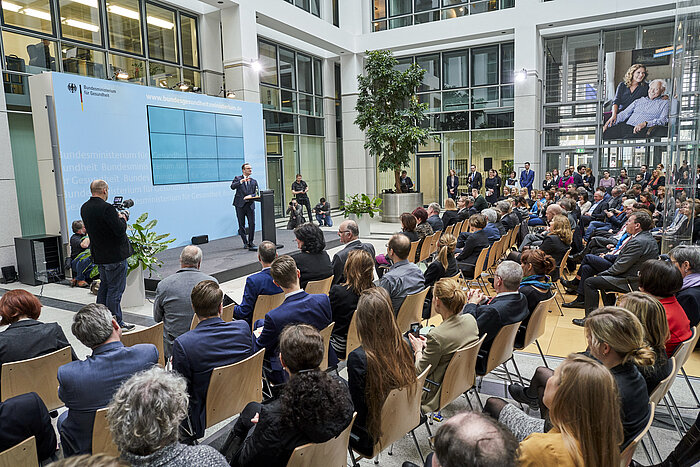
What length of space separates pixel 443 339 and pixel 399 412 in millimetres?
593

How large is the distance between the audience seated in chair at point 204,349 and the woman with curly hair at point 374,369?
776mm

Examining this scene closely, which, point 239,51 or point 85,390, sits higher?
point 239,51

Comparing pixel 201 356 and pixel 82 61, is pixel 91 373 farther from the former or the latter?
pixel 82 61

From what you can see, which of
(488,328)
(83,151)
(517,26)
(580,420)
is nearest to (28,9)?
(83,151)

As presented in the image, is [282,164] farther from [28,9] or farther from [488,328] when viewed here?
[488,328]

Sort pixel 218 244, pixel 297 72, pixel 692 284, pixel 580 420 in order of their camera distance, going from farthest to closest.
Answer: pixel 297 72 < pixel 218 244 < pixel 692 284 < pixel 580 420

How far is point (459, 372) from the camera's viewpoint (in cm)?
275

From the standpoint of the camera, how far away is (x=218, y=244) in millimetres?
9992

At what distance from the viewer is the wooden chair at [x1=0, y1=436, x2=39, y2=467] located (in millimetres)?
1773

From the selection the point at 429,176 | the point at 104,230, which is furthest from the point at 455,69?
the point at 104,230

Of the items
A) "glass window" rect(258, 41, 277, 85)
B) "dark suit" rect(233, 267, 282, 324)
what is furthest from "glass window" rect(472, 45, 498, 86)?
"dark suit" rect(233, 267, 282, 324)

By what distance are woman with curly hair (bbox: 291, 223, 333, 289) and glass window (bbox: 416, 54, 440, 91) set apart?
14101 millimetres

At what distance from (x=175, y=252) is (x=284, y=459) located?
8.09 meters

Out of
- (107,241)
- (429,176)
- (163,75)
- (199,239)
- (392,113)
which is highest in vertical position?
(163,75)
